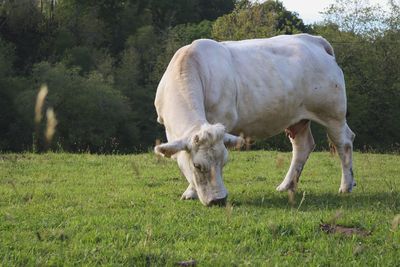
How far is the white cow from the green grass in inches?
20.6

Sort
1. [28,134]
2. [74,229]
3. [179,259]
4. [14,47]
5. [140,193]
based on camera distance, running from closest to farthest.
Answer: [179,259]
[74,229]
[140,193]
[28,134]
[14,47]

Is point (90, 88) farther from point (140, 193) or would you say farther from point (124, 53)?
point (140, 193)

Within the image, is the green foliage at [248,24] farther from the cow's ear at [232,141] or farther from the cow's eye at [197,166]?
the cow's eye at [197,166]

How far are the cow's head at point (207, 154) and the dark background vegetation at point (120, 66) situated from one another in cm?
3467

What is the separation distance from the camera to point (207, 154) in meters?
7.17

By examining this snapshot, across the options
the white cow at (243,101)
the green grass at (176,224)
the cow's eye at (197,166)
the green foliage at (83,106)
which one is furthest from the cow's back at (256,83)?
the green foliage at (83,106)

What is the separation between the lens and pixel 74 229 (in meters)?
5.65

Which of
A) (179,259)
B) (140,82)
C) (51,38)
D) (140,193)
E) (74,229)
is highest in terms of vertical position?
(179,259)

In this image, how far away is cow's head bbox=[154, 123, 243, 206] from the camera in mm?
7105

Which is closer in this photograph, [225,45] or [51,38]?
[225,45]

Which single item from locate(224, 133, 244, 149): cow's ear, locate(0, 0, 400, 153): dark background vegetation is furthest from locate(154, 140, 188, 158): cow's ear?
locate(0, 0, 400, 153): dark background vegetation

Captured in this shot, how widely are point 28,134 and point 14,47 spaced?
41.7 ft

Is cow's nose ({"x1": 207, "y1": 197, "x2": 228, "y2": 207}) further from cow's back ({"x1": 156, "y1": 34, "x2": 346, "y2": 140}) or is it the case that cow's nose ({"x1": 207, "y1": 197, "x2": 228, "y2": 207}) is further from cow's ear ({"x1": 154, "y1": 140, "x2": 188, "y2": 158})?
cow's back ({"x1": 156, "y1": 34, "x2": 346, "y2": 140})

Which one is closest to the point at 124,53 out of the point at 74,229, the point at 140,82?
the point at 140,82
